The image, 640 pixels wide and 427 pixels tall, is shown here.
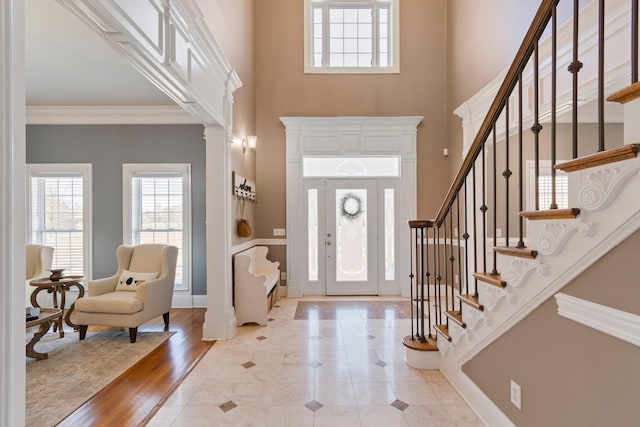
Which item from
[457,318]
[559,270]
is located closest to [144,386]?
[457,318]

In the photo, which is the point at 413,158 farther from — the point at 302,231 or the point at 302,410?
the point at 302,410

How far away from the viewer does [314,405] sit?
2465 mm

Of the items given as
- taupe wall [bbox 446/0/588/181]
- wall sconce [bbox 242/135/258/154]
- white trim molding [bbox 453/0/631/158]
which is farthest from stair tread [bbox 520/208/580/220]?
wall sconce [bbox 242/135/258/154]

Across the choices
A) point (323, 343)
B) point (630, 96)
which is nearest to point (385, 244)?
point (323, 343)

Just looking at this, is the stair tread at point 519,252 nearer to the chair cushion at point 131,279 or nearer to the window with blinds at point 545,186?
the window with blinds at point 545,186

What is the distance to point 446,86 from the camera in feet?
19.2

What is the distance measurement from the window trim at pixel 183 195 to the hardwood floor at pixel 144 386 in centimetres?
140

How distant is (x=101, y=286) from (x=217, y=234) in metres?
1.67

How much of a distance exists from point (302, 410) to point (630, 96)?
2.44 metres

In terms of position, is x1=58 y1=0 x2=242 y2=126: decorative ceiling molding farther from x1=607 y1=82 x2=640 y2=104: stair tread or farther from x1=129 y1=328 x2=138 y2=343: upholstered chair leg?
x1=129 y1=328 x2=138 y2=343: upholstered chair leg

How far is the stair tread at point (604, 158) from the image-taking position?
109 centimetres

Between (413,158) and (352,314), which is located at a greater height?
(413,158)

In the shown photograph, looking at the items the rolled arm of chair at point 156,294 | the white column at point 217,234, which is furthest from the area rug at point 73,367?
the white column at point 217,234

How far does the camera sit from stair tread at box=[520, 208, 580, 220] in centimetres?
135
